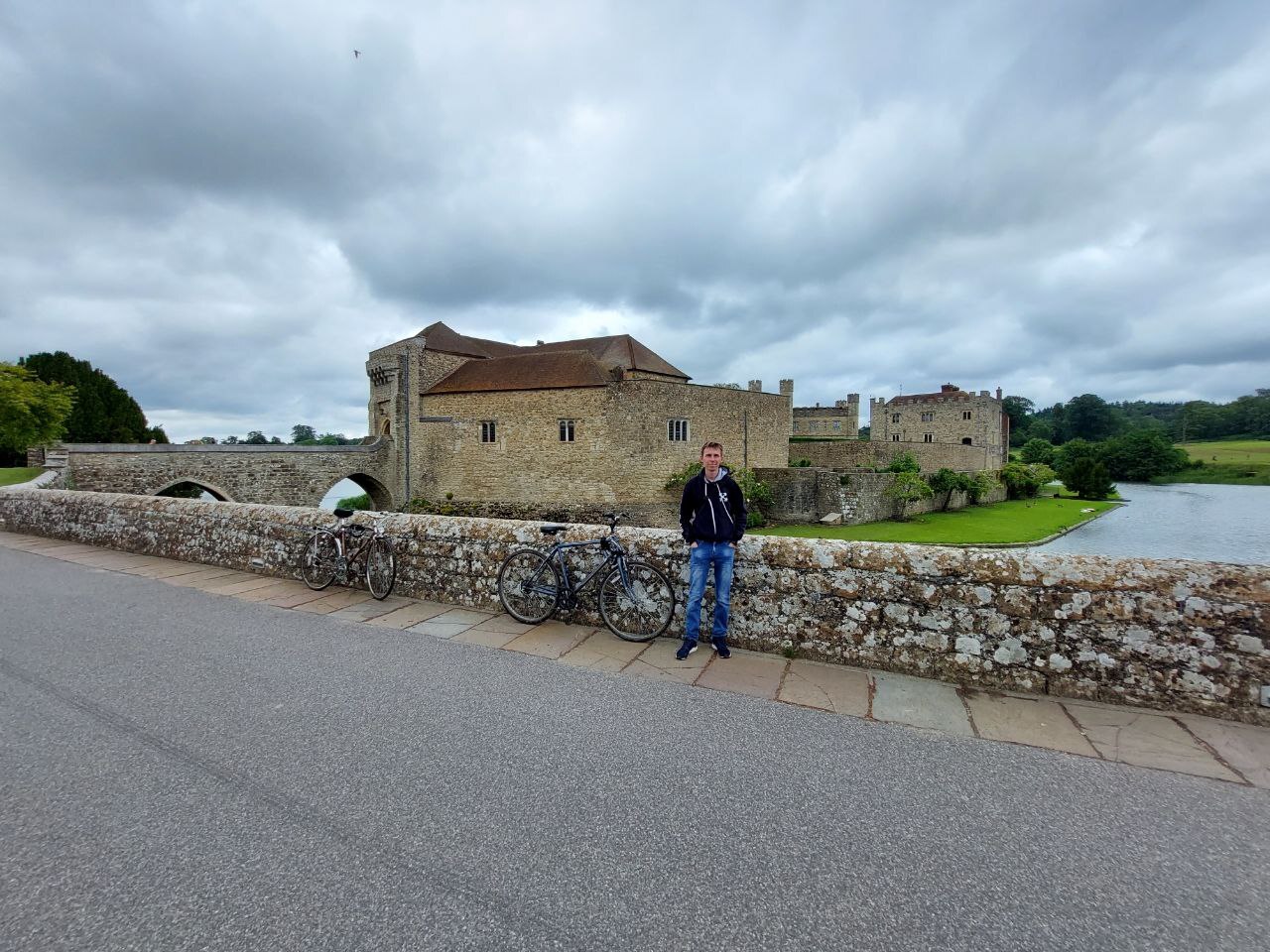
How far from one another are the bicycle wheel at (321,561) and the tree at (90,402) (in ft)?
164

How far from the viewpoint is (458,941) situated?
1.72m

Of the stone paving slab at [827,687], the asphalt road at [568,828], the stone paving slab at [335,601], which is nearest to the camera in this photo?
the asphalt road at [568,828]

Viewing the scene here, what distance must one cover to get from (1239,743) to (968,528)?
88.5 ft

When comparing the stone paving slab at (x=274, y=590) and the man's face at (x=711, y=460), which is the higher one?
the man's face at (x=711, y=460)

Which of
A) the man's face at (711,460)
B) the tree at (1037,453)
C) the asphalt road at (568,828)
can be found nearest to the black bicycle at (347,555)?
the asphalt road at (568,828)

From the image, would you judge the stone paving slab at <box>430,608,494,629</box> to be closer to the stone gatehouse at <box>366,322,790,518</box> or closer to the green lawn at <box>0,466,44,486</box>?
the green lawn at <box>0,466,44,486</box>

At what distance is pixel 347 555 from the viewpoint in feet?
20.9

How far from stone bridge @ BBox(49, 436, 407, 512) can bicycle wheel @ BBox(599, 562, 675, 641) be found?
18.0 m

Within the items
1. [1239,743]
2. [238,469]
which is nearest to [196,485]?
[238,469]

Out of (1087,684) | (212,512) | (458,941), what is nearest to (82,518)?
(212,512)

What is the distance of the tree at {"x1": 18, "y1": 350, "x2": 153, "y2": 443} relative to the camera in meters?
42.4

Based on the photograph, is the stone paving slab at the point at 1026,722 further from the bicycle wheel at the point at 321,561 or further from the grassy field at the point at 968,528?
the grassy field at the point at 968,528

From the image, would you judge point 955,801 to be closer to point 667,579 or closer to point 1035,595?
point 1035,595

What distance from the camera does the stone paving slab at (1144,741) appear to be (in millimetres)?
2802
